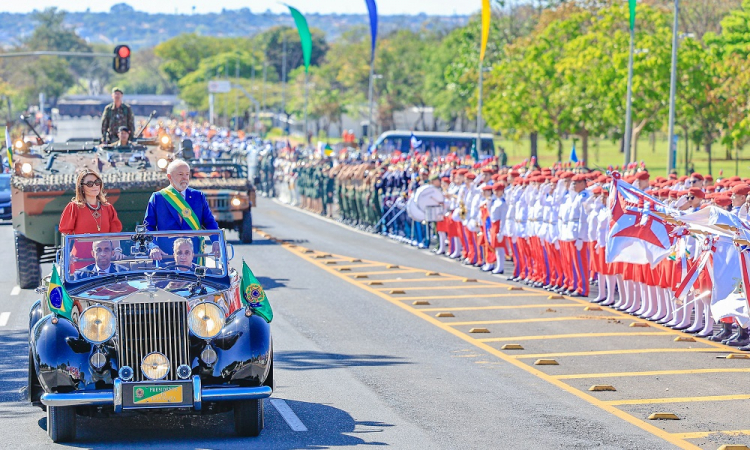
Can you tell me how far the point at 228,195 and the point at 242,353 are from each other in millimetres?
18362

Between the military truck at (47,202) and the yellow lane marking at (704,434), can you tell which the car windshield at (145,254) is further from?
the military truck at (47,202)

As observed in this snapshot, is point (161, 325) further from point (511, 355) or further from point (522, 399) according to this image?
point (511, 355)

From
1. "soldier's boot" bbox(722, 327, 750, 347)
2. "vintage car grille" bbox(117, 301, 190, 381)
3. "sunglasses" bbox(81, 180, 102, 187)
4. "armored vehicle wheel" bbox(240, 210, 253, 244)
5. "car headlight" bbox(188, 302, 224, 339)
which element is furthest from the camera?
"armored vehicle wheel" bbox(240, 210, 253, 244)

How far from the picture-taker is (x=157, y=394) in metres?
9.52

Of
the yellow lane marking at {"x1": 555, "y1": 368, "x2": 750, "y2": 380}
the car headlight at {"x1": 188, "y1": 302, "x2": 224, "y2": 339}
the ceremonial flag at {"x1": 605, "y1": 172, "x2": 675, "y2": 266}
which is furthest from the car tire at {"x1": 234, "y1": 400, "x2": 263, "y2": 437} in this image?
the ceremonial flag at {"x1": 605, "y1": 172, "x2": 675, "y2": 266}

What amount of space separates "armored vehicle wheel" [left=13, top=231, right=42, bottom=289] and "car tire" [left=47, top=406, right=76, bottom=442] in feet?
35.8

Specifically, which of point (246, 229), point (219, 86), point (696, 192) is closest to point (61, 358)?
point (696, 192)

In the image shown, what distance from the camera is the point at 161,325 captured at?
973 centimetres

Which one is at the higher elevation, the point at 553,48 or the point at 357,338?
the point at 553,48

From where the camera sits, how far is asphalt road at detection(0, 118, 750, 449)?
33.4 feet

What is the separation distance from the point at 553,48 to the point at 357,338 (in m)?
48.8

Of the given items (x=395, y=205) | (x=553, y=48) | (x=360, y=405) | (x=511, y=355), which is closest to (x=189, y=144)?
(x=395, y=205)

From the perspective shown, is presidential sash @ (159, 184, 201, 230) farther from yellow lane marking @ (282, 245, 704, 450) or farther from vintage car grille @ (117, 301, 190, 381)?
yellow lane marking @ (282, 245, 704, 450)

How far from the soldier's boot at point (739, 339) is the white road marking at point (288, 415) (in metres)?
6.08
